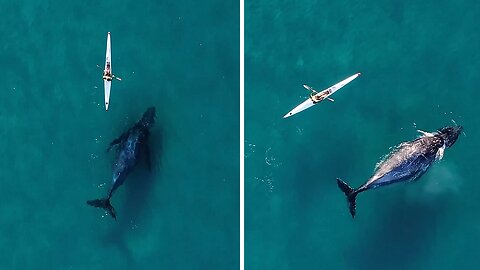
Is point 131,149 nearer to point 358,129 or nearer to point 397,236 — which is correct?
point 358,129

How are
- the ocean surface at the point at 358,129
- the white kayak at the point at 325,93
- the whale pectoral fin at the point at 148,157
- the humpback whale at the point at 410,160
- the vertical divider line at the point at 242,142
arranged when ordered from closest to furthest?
the humpback whale at the point at 410,160
the ocean surface at the point at 358,129
the white kayak at the point at 325,93
the vertical divider line at the point at 242,142
the whale pectoral fin at the point at 148,157

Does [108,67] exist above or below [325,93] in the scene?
above

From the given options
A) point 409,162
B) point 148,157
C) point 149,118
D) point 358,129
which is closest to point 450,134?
point 409,162

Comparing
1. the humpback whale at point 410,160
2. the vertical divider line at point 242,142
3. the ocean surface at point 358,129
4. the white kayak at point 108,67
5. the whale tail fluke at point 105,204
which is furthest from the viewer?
the white kayak at point 108,67

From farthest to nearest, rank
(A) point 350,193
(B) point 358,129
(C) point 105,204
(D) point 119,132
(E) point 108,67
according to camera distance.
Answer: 1. (D) point 119,132
2. (E) point 108,67
3. (C) point 105,204
4. (B) point 358,129
5. (A) point 350,193

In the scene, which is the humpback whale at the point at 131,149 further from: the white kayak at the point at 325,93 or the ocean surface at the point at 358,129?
A: the white kayak at the point at 325,93

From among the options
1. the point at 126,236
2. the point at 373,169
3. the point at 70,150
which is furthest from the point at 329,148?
the point at 70,150

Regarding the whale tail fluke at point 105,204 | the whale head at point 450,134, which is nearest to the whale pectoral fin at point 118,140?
the whale tail fluke at point 105,204

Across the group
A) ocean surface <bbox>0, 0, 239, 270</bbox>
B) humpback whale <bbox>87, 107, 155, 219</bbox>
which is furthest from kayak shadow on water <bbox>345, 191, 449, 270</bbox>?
humpback whale <bbox>87, 107, 155, 219</bbox>
